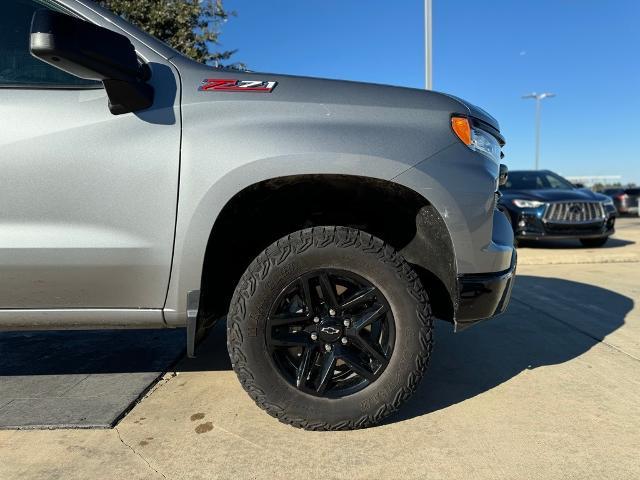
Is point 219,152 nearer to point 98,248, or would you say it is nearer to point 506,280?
point 98,248

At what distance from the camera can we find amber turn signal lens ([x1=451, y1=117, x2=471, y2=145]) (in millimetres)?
2111

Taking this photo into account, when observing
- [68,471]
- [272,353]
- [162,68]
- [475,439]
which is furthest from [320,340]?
[162,68]

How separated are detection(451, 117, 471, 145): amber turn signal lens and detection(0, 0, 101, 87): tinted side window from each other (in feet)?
5.63

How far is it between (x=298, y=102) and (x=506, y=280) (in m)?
1.27

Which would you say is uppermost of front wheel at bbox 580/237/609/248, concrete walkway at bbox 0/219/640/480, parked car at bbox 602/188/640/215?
concrete walkway at bbox 0/219/640/480

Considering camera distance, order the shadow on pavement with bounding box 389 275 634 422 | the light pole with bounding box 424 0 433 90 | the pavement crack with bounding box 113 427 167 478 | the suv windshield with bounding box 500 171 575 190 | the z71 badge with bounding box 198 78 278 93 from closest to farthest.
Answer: the pavement crack with bounding box 113 427 167 478, the z71 badge with bounding box 198 78 278 93, the shadow on pavement with bounding box 389 275 634 422, the light pole with bounding box 424 0 433 90, the suv windshield with bounding box 500 171 575 190

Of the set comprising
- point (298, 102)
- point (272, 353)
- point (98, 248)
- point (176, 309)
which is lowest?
point (272, 353)

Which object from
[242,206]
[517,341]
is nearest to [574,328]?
[517,341]

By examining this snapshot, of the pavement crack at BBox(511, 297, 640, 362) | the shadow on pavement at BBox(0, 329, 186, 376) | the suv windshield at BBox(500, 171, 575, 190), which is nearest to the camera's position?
the shadow on pavement at BBox(0, 329, 186, 376)

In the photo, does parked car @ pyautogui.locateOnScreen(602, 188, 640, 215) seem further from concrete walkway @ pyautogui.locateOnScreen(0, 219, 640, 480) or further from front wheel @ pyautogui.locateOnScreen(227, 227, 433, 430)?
front wheel @ pyautogui.locateOnScreen(227, 227, 433, 430)

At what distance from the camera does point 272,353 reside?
2.08m

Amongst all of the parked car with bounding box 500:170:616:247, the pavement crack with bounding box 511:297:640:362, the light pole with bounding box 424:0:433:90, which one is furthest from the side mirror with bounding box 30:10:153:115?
the parked car with bounding box 500:170:616:247

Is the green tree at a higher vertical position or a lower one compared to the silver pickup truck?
higher

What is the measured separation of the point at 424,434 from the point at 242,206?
1338mm
